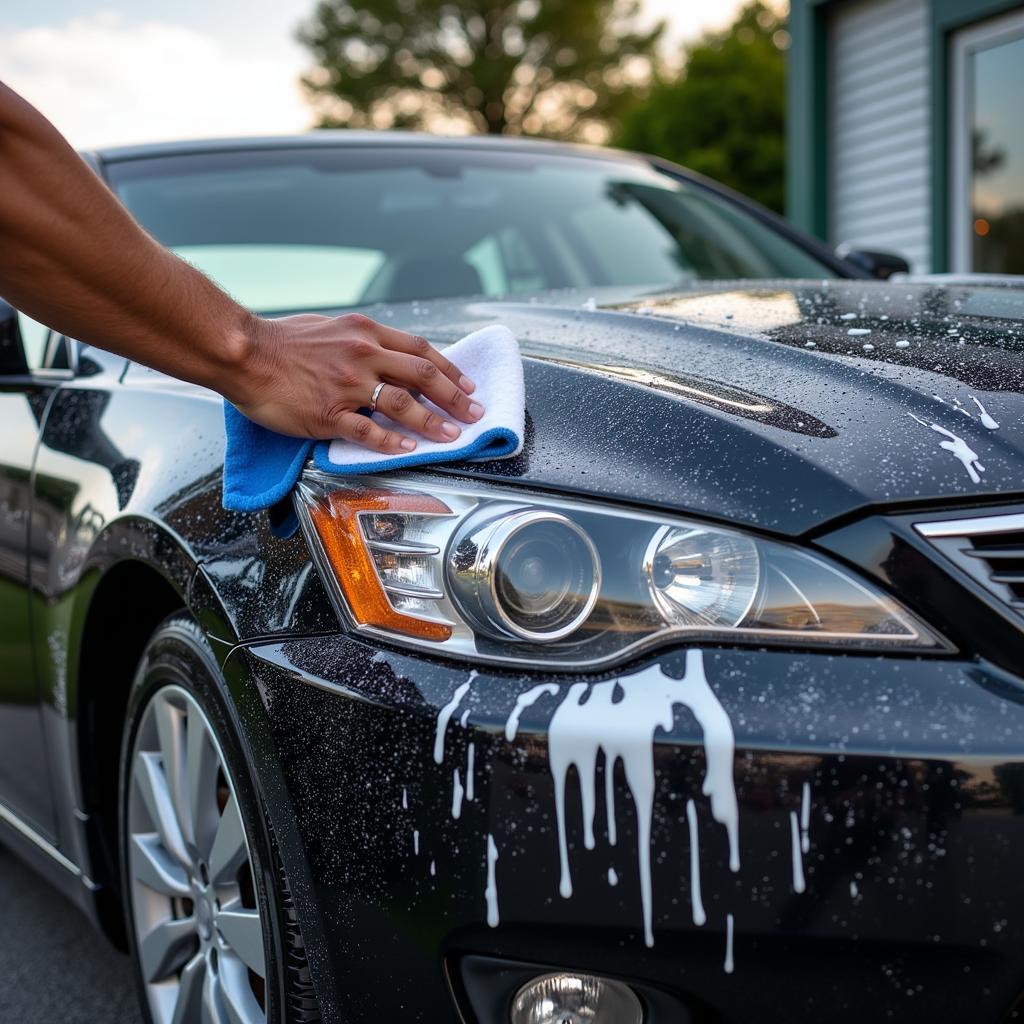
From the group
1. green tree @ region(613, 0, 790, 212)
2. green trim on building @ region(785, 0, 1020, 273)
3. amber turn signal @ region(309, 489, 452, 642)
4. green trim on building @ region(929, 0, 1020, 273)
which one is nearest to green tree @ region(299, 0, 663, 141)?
green tree @ region(613, 0, 790, 212)

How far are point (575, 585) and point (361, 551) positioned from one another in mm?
244

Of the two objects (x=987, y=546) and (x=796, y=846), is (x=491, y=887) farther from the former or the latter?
(x=987, y=546)

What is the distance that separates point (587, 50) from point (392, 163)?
33.0 m

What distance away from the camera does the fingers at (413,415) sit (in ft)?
4.80

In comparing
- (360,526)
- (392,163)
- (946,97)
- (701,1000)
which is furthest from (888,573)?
(946,97)

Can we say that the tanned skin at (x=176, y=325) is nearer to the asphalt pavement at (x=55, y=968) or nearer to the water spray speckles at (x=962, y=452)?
the water spray speckles at (x=962, y=452)

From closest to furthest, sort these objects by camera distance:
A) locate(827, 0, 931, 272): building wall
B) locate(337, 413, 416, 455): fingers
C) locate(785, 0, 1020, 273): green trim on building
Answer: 1. locate(337, 413, 416, 455): fingers
2. locate(785, 0, 1020, 273): green trim on building
3. locate(827, 0, 931, 272): building wall

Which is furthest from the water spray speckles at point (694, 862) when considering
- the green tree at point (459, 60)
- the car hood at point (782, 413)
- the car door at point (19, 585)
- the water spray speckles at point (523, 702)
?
the green tree at point (459, 60)

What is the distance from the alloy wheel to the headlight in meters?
0.36

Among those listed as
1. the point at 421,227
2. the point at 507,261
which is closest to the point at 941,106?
the point at 507,261

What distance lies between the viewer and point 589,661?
1251 millimetres

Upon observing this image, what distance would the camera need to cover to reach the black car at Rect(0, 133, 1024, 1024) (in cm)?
115

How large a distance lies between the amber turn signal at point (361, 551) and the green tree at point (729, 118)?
64.4ft

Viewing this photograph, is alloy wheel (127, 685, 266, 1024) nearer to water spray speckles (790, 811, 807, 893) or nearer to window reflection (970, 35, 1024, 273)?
water spray speckles (790, 811, 807, 893)
